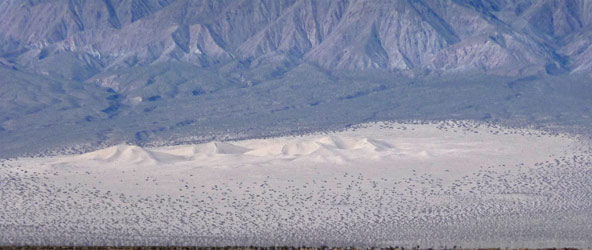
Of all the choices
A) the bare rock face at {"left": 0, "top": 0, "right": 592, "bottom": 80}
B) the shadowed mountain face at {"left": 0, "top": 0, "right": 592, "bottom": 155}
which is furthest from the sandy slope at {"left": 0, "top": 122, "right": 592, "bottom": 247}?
the bare rock face at {"left": 0, "top": 0, "right": 592, "bottom": 80}

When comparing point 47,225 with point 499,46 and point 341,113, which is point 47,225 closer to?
point 341,113

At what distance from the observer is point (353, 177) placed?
56.8 metres

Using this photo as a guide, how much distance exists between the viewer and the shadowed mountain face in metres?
90.2

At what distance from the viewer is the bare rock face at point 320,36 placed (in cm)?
12290

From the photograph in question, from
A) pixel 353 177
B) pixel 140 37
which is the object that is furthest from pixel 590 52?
pixel 353 177

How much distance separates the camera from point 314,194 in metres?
52.7

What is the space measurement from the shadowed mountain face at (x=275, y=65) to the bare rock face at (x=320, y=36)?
0.74ft

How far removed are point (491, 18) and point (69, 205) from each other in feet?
304

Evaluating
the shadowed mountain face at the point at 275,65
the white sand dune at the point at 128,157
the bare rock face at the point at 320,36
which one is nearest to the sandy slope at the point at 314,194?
the white sand dune at the point at 128,157

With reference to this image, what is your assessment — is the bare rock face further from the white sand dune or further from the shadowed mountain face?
the white sand dune

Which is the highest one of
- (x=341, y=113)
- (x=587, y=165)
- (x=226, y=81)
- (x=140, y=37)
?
(x=140, y=37)

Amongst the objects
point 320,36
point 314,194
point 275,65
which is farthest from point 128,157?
point 320,36

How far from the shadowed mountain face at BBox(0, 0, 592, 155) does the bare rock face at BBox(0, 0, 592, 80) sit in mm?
227

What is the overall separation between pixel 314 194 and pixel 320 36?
85.8 meters
